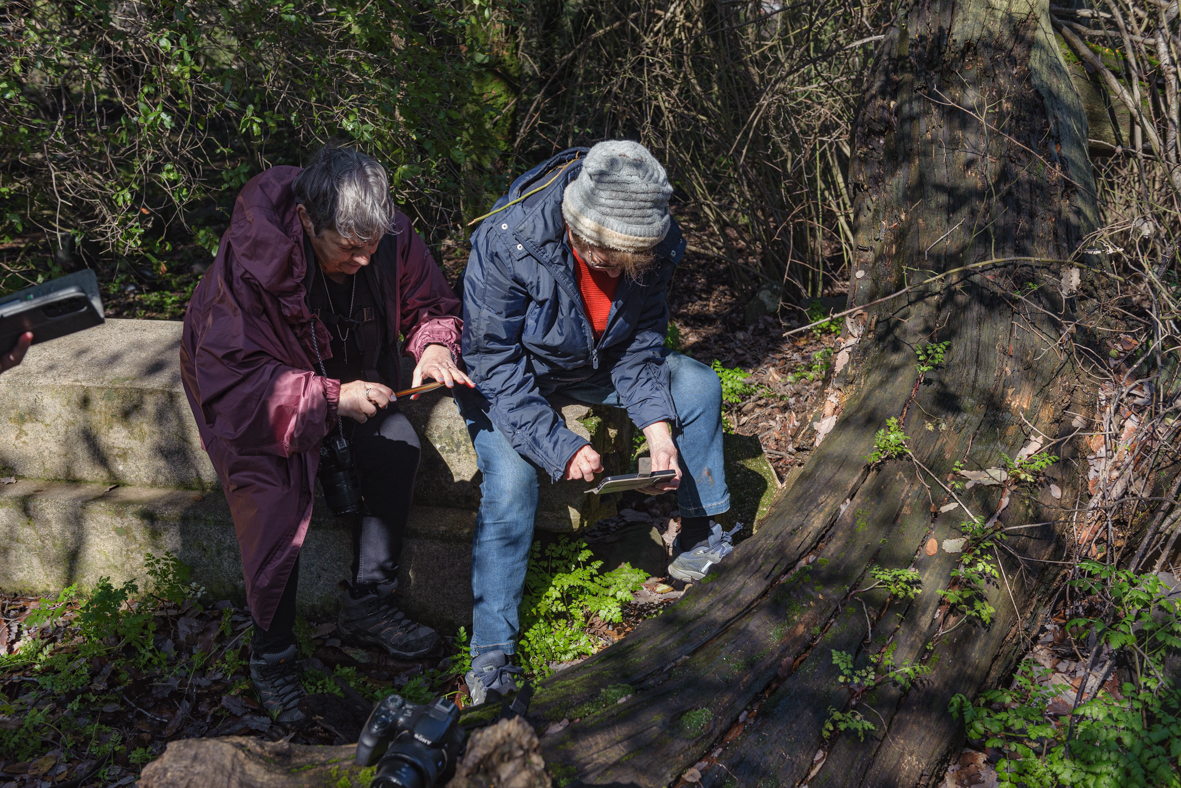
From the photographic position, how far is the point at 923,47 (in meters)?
3.69

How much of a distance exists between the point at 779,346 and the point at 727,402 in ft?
4.34

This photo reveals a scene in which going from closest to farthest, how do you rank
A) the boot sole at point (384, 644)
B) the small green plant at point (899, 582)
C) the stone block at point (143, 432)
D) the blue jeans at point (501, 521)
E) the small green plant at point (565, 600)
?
the small green plant at point (899, 582) → the blue jeans at point (501, 521) → the small green plant at point (565, 600) → the boot sole at point (384, 644) → the stone block at point (143, 432)

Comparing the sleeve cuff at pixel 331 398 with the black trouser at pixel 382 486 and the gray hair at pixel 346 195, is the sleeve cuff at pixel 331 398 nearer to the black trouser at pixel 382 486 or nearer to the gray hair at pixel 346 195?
the black trouser at pixel 382 486

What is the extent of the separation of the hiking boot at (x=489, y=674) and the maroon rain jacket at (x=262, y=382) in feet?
2.57

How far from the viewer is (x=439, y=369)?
3123mm

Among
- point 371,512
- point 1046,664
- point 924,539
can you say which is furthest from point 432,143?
point 1046,664

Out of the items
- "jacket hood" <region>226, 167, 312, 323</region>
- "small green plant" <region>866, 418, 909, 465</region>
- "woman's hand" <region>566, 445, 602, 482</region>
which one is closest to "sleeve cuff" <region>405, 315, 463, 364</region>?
"jacket hood" <region>226, 167, 312, 323</region>

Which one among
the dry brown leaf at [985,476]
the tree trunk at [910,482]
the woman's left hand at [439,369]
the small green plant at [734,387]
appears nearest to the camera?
the tree trunk at [910,482]

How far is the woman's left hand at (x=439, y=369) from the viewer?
10.2 feet

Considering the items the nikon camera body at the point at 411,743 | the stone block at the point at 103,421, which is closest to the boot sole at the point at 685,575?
the nikon camera body at the point at 411,743

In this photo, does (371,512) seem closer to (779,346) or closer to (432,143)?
(432,143)

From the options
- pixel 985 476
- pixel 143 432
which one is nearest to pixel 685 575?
pixel 985 476

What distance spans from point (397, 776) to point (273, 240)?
71.0 inches

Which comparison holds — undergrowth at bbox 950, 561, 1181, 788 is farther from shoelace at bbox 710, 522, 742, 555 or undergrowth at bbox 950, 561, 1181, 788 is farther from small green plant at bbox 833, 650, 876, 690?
shoelace at bbox 710, 522, 742, 555
